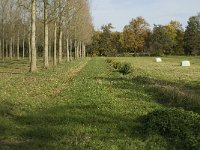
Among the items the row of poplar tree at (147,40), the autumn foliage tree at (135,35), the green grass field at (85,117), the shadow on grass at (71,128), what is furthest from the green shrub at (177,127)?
the autumn foliage tree at (135,35)

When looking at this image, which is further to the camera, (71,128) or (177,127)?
(71,128)

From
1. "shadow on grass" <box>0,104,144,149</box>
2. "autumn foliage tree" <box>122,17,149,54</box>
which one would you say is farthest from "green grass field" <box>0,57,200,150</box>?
"autumn foliage tree" <box>122,17,149,54</box>

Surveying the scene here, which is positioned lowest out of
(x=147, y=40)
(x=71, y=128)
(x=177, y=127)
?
(x=71, y=128)

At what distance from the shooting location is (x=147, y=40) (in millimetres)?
140125

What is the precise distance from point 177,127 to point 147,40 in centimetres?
13182

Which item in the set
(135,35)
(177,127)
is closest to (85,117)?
(177,127)

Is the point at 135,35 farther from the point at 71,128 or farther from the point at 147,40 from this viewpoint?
the point at 71,128

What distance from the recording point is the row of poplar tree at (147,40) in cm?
12800

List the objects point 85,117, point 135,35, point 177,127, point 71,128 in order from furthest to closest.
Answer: point 135,35 → point 85,117 → point 71,128 → point 177,127

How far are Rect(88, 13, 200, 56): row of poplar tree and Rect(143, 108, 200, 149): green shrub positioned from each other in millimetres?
116176

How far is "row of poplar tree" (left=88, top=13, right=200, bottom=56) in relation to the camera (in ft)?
420

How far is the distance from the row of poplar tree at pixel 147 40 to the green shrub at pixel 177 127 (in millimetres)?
116176

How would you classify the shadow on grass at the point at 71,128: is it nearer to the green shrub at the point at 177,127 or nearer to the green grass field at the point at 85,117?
the green grass field at the point at 85,117

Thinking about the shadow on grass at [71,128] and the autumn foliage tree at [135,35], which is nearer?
the shadow on grass at [71,128]
